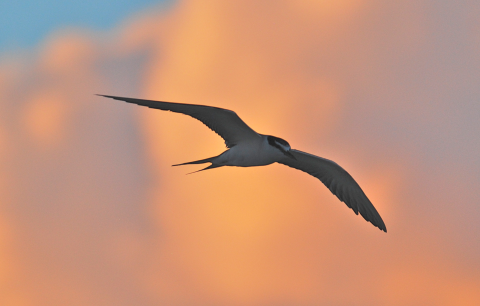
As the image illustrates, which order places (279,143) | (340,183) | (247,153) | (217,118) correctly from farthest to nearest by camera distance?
(340,183)
(247,153)
(279,143)
(217,118)

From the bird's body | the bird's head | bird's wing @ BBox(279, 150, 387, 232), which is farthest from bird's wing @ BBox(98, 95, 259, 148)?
bird's wing @ BBox(279, 150, 387, 232)


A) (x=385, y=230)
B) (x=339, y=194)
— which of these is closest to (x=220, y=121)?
(x=339, y=194)

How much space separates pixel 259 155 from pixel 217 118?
1.29 m

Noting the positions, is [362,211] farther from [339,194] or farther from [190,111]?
[190,111]

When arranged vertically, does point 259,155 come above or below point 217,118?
below

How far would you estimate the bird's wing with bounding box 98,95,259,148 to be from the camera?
886 cm

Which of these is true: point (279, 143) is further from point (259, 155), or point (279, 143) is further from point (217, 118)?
point (217, 118)

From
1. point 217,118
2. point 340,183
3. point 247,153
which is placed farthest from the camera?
point 340,183

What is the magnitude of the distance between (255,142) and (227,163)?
2.44 feet

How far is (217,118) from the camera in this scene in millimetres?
A: 9828

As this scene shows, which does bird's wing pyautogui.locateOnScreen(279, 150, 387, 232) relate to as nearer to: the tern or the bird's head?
the tern

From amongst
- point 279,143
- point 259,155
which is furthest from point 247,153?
point 279,143

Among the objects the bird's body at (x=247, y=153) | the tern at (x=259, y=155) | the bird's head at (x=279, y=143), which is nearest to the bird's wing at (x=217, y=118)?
the tern at (x=259, y=155)

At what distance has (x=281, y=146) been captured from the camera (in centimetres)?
1022
